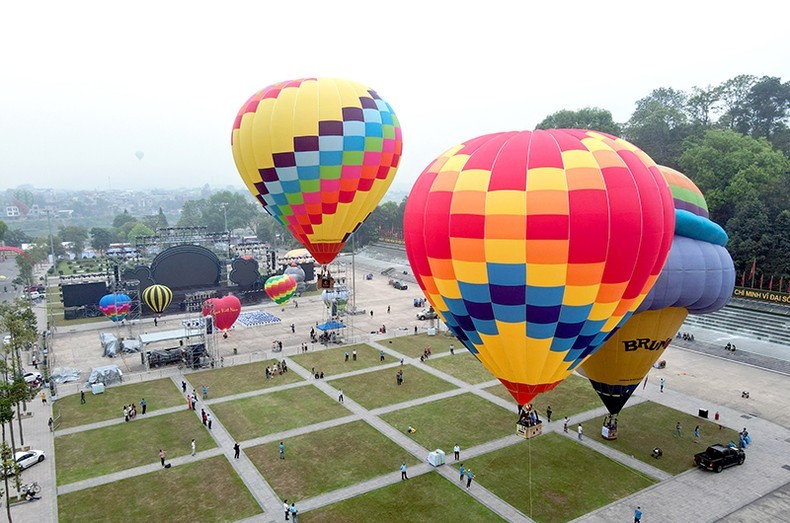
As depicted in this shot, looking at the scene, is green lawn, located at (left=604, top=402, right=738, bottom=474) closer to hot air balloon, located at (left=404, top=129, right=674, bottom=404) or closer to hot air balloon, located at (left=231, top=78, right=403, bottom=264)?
hot air balloon, located at (left=404, top=129, right=674, bottom=404)

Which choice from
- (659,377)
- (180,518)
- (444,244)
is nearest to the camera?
(444,244)

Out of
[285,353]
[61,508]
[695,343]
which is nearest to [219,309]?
[285,353]

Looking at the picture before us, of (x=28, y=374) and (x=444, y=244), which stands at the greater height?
(x=444, y=244)

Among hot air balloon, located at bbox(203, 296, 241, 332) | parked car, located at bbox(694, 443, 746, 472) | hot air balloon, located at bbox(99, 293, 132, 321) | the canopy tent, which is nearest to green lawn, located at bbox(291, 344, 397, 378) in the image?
the canopy tent

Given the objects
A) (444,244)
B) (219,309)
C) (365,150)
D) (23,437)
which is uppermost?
(365,150)

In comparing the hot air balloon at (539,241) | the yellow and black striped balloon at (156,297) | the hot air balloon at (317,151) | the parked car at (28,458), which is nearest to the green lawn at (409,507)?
the hot air balloon at (539,241)

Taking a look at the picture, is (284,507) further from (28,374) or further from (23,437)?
(28,374)
